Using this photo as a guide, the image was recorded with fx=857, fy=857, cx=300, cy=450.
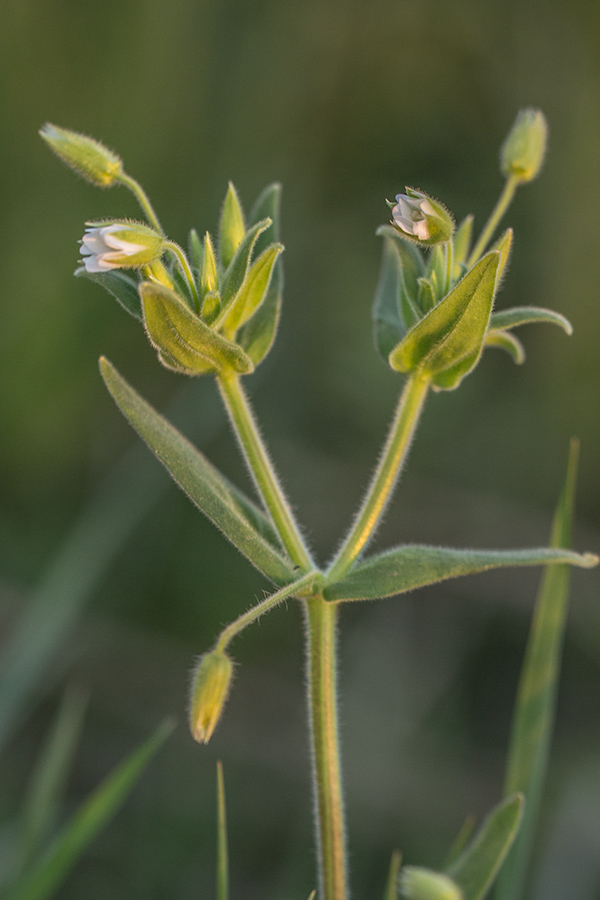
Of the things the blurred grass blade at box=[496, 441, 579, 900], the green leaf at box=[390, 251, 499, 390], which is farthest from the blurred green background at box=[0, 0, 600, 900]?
the green leaf at box=[390, 251, 499, 390]

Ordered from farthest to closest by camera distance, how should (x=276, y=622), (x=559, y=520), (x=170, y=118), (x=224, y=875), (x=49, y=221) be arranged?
1. (x=170, y=118)
2. (x=49, y=221)
3. (x=276, y=622)
4. (x=559, y=520)
5. (x=224, y=875)

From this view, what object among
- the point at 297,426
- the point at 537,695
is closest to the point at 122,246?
the point at 537,695

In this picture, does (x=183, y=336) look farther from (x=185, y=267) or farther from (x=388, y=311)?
(x=388, y=311)

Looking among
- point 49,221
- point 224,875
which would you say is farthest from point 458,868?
point 49,221

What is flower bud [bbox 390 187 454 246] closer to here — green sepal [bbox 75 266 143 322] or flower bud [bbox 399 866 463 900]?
green sepal [bbox 75 266 143 322]

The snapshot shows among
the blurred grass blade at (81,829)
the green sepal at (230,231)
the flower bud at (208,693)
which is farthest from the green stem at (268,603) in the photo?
the green sepal at (230,231)

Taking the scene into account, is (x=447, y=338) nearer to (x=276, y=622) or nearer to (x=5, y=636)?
(x=276, y=622)
